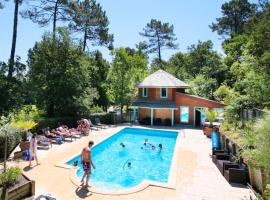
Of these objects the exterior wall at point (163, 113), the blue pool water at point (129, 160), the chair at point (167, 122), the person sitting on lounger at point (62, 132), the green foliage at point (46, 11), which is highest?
the green foliage at point (46, 11)

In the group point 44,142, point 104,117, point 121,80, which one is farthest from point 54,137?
point 121,80

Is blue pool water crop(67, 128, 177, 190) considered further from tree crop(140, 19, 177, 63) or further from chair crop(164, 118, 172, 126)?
tree crop(140, 19, 177, 63)

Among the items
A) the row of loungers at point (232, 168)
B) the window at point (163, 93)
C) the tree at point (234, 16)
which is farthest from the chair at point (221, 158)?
the tree at point (234, 16)

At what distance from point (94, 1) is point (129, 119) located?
17382 millimetres

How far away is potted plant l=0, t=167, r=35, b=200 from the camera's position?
645 centimetres

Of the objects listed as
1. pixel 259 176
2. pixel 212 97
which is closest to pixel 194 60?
pixel 212 97

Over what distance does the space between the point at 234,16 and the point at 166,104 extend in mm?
25170

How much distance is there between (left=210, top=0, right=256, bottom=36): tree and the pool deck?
32436 mm

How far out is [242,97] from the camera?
14.1 metres

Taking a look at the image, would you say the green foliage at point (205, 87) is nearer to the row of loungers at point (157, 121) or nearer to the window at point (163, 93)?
the window at point (163, 93)

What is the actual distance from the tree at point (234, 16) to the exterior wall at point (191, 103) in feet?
62.1

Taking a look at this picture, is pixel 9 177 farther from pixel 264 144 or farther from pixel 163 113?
pixel 163 113

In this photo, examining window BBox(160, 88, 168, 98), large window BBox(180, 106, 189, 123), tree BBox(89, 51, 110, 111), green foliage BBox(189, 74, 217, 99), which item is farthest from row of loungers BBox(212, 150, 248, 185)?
green foliage BBox(189, 74, 217, 99)

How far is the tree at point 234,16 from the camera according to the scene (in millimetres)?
36500
